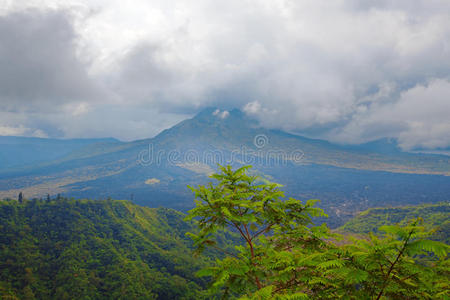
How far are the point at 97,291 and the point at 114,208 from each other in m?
81.5

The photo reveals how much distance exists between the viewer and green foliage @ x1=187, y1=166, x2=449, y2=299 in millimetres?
4305

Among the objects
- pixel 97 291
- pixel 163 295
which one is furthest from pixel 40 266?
pixel 163 295

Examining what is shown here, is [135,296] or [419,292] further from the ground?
[419,292]

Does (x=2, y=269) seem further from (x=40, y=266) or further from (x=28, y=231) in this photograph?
(x=28, y=231)

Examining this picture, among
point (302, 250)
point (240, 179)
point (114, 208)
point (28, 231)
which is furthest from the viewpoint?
point (114, 208)

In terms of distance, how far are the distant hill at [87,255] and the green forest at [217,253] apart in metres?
0.47

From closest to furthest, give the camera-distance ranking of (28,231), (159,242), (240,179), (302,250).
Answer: (302,250), (240,179), (28,231), (159,242)

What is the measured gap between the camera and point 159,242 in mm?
148500

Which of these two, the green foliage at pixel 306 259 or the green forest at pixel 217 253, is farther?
the green forest at pixel 217 253

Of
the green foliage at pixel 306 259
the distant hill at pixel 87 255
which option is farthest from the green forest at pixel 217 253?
the distant hill at pixel 87 255

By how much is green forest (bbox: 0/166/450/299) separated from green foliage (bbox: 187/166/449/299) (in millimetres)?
29

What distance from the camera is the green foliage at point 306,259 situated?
4305 mm

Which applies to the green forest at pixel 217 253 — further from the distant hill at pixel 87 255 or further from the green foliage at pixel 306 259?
the distant hill at pixel 87 255

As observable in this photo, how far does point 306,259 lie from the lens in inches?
190
